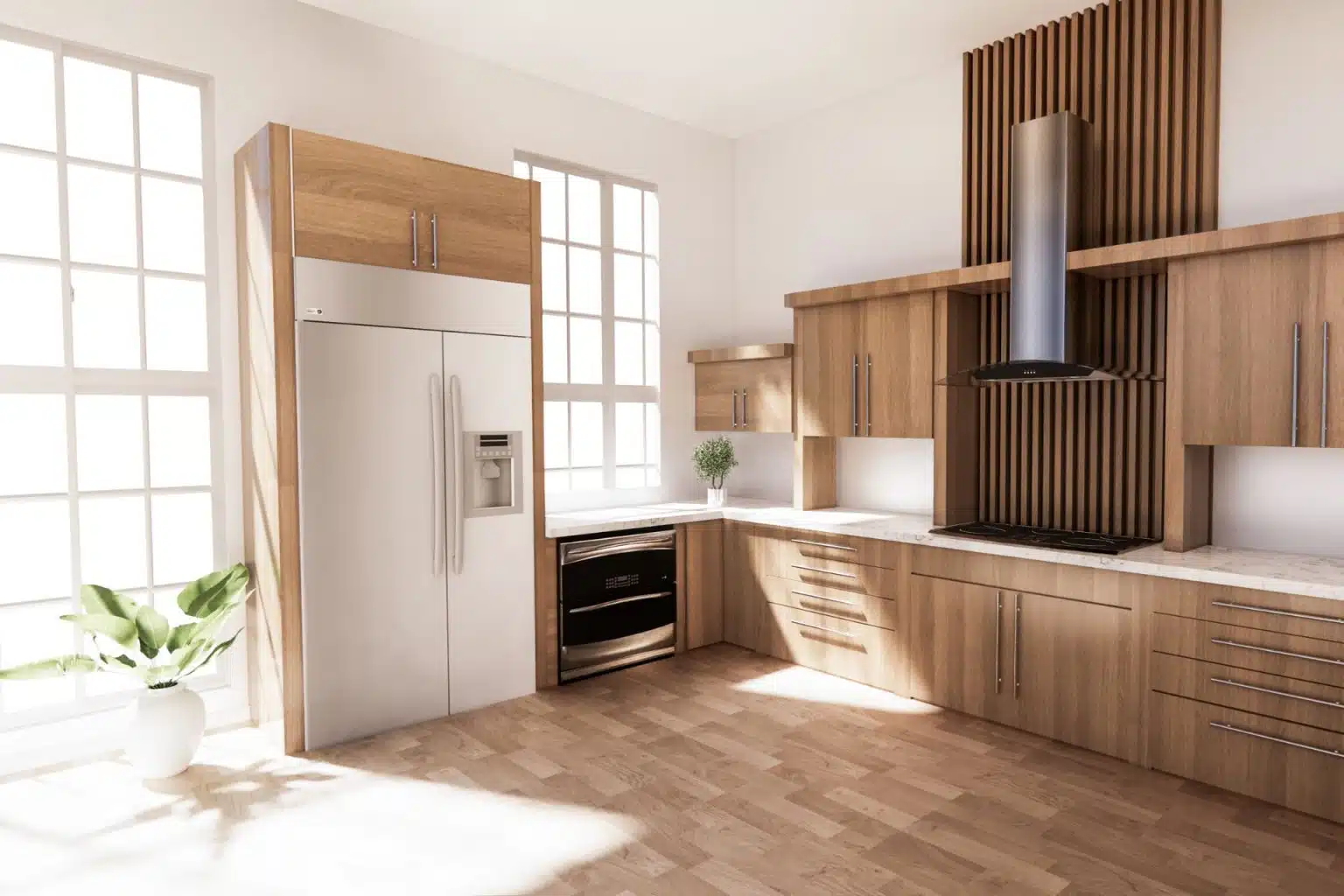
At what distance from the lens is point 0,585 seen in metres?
3.03

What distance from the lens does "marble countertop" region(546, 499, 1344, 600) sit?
9.05 feet

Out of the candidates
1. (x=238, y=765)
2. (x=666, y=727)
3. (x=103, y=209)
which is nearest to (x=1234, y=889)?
(x=666, y=727)

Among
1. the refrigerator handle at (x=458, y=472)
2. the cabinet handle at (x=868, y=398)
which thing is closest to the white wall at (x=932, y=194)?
the cabinet handle at (x=868, y=398)

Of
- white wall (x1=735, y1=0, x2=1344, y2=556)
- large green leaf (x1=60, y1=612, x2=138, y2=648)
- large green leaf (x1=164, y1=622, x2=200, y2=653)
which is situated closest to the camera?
large green leaf (x1=60, y1=612, x2=138, y2=648)

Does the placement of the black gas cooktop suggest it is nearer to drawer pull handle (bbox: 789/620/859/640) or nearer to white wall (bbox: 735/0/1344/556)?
white wall (bbox: 735/0/1344/556)

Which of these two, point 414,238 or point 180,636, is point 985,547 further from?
point 180,636

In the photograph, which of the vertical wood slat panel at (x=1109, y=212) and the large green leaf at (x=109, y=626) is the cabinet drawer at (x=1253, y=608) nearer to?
the vertical wood slat panel at (x=1109, y=212)

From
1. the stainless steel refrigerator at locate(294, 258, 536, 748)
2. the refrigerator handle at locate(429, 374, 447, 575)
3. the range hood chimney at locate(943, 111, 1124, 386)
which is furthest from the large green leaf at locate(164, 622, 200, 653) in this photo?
the range hood chimney at locate(943, 111, 1124, 386)

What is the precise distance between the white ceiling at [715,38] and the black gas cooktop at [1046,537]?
2441mm

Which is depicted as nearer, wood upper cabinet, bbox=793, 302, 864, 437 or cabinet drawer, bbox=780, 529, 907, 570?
cabinet drawer, bbox=780, 529, 907, 570

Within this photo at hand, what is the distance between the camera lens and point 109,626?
291 centimetres

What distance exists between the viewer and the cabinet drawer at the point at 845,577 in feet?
12.7

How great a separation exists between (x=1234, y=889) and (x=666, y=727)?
2039mm

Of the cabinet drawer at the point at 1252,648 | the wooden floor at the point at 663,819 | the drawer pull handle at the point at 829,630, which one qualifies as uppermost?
the cabinet drawer at the point at 1252,648
